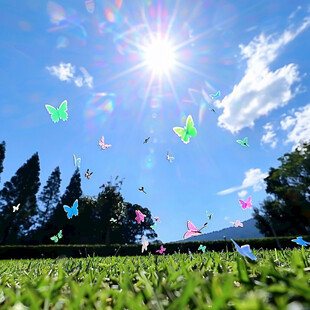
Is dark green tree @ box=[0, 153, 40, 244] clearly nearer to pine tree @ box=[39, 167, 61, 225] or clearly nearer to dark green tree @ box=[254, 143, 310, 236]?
pine tree @ box=[39, 167, 61, 225]

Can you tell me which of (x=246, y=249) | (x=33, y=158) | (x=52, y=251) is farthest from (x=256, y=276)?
(x=33, y=158)

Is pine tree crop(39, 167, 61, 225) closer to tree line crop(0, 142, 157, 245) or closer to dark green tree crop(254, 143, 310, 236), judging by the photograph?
tree line crop(0, 142, 157, 245)

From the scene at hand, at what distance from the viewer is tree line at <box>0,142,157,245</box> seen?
4196 cm

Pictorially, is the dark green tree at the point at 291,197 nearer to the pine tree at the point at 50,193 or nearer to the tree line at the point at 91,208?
the tree line at the point at 91,208

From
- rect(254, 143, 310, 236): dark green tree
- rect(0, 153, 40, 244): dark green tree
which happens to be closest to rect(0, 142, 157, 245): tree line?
rect(0, 153, 40, 244): dark green tree

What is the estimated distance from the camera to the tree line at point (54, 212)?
4196 cm

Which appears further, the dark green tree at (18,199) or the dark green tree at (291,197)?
the dark green tree at (18,199)

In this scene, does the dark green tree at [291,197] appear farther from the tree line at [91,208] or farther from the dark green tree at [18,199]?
the dark green tree at [18,199]

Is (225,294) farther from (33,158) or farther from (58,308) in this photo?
→ (33,158)

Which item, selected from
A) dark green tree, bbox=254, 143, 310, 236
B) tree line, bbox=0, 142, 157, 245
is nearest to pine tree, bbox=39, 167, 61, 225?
tree line, bbox=0, 142, 157, 245

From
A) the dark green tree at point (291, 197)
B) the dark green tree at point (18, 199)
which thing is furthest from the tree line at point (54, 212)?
the dark green tree at point (291, 197)

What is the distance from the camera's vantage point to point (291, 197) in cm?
3634

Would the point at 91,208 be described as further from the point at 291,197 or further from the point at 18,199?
the point at 291,197

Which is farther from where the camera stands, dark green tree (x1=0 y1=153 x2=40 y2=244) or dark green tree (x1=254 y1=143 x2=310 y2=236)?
dark green tree (x1=0 y1=153 x2=40 y2=244)
